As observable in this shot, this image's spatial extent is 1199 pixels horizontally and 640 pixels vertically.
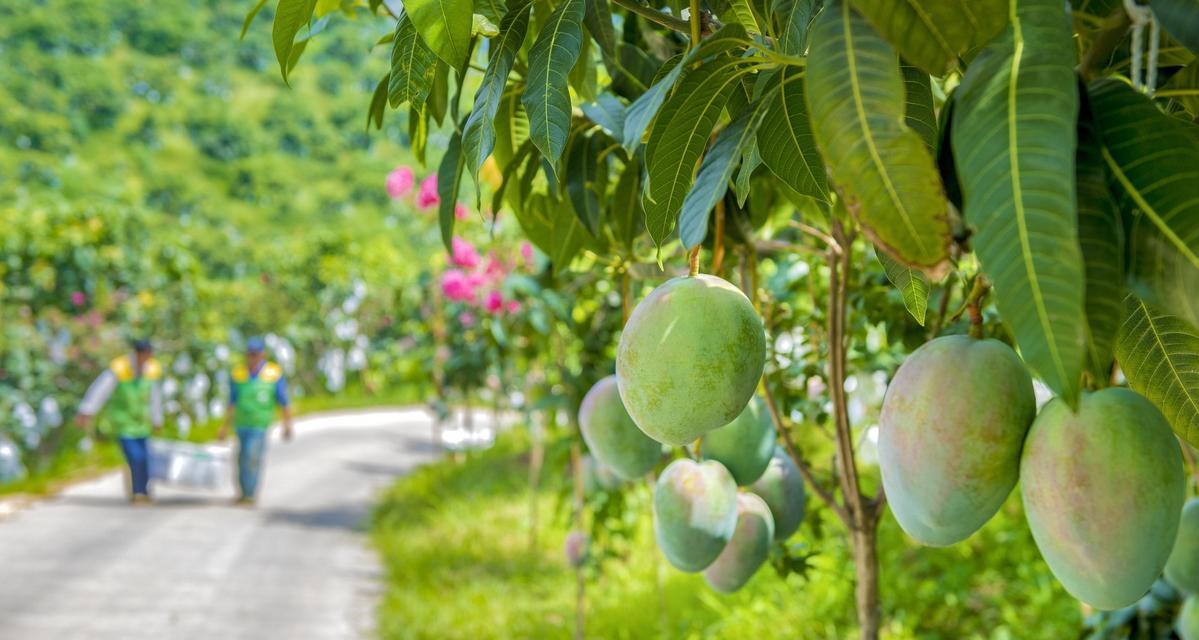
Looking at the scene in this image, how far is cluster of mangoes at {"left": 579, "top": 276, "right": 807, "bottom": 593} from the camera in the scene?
0.67m

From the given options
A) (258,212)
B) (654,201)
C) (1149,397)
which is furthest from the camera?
(258,212)

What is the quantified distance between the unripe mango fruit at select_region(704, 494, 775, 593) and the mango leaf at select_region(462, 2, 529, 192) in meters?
0.55

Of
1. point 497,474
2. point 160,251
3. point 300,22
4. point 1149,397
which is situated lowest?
point 497,474

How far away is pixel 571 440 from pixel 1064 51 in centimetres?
232

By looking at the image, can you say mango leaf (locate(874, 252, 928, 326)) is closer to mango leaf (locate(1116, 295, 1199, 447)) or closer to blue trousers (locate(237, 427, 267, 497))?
mango leaf (locate(1116, 295, 1199, 447))

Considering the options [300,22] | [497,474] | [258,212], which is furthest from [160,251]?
[258,212]

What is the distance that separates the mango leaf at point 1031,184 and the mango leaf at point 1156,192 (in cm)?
4

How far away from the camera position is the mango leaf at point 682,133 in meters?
0.67

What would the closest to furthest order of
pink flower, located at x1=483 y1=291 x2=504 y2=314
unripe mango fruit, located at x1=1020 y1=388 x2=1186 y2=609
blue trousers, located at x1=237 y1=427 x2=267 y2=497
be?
unripe mango fruit, located at x1=1020 y1=388 x2=1186 y2=609
pink flower, located at x1=483 y1=291 x2=504 y2=314
blue trousers, located at x1=237 y1=427 x2=267 y2=497

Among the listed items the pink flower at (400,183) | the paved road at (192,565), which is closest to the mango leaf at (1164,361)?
the paved road at (192,565)

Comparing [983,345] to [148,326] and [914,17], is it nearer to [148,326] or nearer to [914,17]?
[914,17]

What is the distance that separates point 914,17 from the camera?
477 mm

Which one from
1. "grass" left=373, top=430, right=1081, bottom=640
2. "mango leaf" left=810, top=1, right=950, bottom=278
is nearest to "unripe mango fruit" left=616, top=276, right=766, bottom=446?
"mango leaf" left=810, top=1, right=950, bottom=278

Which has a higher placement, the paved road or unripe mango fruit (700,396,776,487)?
unripe mango fruit (700,396,776,487)
